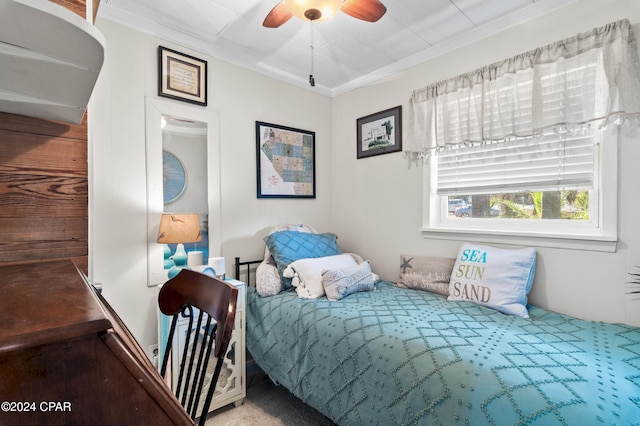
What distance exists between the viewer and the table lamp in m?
1.96

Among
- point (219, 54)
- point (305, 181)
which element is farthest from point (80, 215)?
point (305, 181)

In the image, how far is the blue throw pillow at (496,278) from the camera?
187 centimetres

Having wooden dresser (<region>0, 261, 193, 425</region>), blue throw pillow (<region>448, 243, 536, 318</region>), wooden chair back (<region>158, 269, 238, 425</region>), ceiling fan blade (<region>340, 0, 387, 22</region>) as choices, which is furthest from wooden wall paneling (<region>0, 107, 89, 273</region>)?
blue throw pillow (<region>448, 243, 536, 318</region>)

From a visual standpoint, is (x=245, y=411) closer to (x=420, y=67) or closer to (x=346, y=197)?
(x=346, y=197)

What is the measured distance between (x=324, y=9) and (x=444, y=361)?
5.50 feet

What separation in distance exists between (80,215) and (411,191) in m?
2.27

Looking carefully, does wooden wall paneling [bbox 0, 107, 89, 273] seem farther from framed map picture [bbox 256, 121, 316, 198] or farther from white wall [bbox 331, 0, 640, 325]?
white wall [bbox 331, 0, 640, 325]

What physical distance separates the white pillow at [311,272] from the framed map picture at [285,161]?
2.48 feet

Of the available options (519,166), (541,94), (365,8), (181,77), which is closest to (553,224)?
(519,166)

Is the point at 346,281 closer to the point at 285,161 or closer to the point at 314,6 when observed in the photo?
the point at 285,161

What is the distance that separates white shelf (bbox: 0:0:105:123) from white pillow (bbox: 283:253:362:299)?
1678 mm

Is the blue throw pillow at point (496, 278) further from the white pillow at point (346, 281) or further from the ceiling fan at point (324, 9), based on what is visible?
the ceiling fan at point (324, 9)

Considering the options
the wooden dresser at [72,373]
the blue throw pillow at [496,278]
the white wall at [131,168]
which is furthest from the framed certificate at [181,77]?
the blue throw pillow at [496,278]

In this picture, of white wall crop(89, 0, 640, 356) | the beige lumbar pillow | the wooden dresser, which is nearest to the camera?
the wooden dresser
